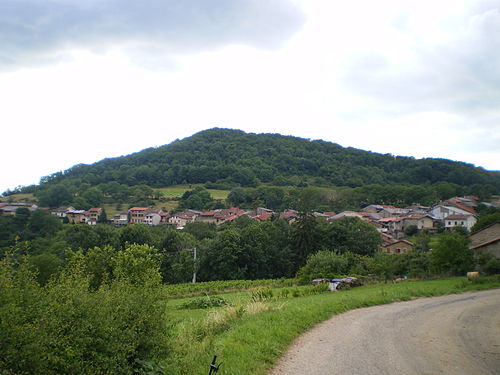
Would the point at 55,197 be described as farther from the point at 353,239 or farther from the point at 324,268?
the point at 324,268

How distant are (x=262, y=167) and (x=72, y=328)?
A: 146m

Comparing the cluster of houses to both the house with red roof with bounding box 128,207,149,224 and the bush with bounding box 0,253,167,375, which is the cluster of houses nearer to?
the house with red roof with bounding box 128,207,149,224

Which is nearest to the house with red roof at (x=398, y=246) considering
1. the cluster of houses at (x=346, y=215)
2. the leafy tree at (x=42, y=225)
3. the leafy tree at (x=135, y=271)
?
the cluster of houses at (x=346, y=215)

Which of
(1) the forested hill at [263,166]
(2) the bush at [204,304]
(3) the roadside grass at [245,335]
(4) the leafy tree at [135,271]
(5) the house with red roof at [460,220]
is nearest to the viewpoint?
(3) the roadside grass at [245,335]

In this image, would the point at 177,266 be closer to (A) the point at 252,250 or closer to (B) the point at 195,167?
(A) the point at 252,250

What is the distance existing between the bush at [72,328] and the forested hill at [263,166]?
13260cm

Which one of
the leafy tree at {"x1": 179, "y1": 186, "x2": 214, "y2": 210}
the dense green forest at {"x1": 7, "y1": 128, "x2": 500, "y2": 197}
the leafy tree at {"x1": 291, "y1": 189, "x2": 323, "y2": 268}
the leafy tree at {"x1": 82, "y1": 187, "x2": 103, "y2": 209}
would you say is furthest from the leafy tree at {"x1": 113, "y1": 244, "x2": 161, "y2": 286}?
the dense green forest at {"x1": 7, "y1": 128, "x2": 500, "y2": 197}

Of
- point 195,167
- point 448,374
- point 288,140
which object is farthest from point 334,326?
point 288,140

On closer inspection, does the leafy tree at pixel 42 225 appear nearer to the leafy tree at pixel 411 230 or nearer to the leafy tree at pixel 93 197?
the leafy tree at pixel 93 197

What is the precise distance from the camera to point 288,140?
178375 millimetres

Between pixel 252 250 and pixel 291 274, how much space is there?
733cm

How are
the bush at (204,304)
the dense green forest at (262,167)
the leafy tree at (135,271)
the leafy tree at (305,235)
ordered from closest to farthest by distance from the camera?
1. the leafy tree at (135,271)
2. the bush at (204,304)
3. the leafy tree at (305,235)
4. the dense green forest at (262,167)

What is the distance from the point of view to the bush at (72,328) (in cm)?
493

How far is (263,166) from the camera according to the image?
499 ft
